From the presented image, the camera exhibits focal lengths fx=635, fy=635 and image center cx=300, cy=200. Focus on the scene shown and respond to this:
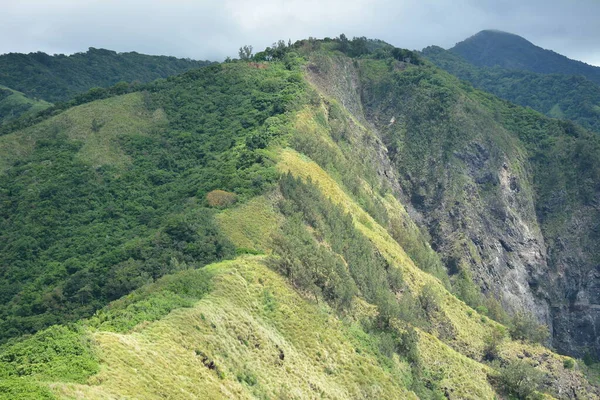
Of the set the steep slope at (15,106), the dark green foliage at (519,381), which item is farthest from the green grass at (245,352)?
the steep slope at (15,106)

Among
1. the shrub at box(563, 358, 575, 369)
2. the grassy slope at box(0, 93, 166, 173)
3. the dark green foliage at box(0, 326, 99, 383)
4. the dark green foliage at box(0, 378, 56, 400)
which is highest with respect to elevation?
the grassy slope at box(0, 93, 166, 173)

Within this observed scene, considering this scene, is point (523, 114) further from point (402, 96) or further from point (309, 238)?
point (309, 238)

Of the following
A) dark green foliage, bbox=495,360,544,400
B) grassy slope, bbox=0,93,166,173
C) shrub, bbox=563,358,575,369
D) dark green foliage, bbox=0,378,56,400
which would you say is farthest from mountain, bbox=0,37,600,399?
grassy slope, bbox=0,93,166,173

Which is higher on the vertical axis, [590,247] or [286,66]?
[286,66]

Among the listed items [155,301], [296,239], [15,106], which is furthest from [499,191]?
[15,106]

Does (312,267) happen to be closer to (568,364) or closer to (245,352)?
(245,352)

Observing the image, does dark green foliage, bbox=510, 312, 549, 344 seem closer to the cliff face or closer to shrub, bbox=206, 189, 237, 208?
the cliff face

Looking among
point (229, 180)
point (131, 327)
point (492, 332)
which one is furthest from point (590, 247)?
point (131, 327)
